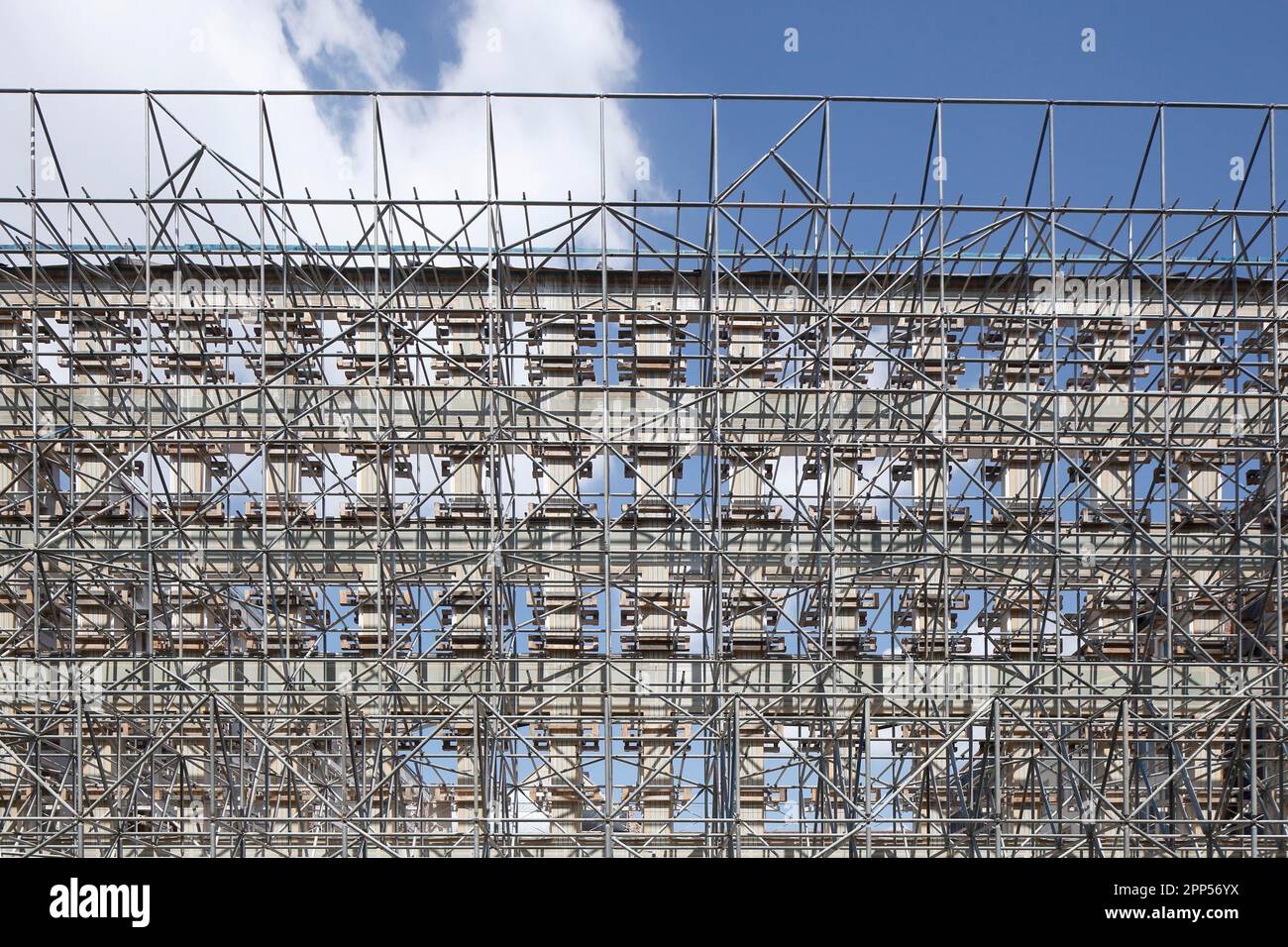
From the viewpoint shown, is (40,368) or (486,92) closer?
(486,92)

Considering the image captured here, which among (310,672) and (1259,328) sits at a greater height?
(1259,328)

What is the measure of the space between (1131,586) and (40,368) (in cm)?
1570

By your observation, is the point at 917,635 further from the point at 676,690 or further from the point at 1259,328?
the point at 1259,328

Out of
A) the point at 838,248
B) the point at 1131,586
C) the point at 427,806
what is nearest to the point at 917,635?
the point at 1131,586

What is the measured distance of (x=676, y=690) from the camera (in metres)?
16.2

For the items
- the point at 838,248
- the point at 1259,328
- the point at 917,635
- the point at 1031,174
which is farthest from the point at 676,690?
the point at 1259,328

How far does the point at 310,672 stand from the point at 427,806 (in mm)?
3521

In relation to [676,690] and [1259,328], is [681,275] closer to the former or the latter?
[676,690]
